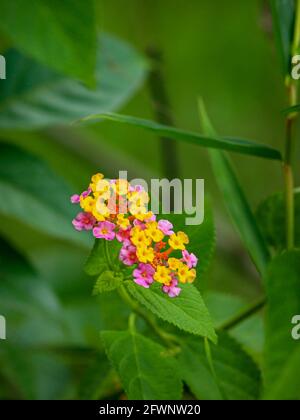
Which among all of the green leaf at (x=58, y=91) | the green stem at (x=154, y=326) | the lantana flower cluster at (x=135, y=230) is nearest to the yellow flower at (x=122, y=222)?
the lantana flower cluster at (x=135, y=230)

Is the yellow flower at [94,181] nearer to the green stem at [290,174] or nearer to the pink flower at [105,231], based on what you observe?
the pink flower at [105,231]

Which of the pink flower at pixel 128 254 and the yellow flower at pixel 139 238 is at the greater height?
the yellow flower at pixel 139 238

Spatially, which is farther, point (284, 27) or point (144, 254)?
point (284, 27)

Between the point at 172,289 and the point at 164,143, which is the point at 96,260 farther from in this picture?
the point at 164,143

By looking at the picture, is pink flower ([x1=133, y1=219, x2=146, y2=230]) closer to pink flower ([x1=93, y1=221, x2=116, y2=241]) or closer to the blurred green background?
pink flower ([x1=93, y1=221, x2=116, y2=241])

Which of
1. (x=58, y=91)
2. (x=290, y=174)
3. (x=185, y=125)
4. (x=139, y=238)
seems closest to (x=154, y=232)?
(x=139, y=238)
